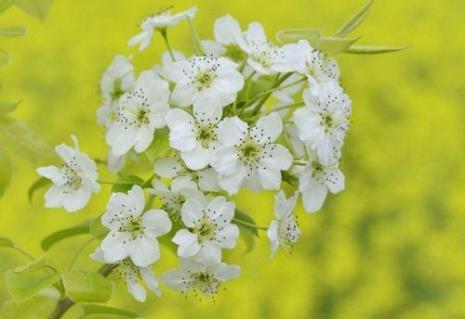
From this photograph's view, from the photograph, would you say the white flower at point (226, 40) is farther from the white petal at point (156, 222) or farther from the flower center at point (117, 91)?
the white petal at point (156, 222)

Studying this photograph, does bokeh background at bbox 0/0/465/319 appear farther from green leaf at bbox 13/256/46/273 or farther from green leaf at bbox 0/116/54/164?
green leaf at bbox 13/256/46/273

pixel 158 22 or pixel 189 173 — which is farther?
pixel 158 22

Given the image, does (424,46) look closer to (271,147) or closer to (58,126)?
(58,126)

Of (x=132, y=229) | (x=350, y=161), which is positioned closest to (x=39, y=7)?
(x=132, y=229)

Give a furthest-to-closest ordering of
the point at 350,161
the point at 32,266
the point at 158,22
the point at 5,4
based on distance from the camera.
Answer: the point at 350,161 → the point at 158,22 → the point at 5,4 → the point at 32,266

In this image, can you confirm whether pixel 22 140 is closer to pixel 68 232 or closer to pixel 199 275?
pixel 68 232

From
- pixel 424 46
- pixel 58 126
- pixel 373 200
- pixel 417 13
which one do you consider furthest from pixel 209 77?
pixel 417 13
